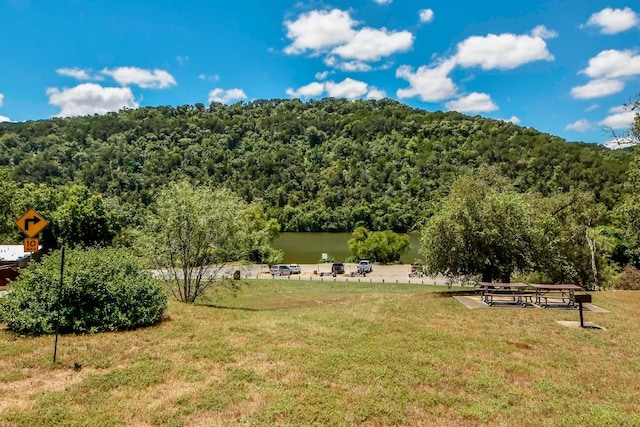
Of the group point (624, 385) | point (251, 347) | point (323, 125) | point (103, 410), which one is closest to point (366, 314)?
point (251, 347)

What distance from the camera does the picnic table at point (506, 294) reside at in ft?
48.5

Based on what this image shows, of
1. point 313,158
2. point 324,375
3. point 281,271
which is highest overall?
point 313,158

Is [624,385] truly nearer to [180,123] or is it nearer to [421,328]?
[421,328]

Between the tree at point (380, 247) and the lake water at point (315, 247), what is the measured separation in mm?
4098

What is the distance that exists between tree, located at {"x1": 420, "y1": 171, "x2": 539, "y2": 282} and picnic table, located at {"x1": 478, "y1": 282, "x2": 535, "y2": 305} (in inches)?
119

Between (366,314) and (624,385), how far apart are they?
6.76 m

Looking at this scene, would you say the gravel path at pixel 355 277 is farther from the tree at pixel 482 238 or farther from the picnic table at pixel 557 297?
the picnic table at pixel 557 297

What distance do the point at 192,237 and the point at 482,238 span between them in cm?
1298

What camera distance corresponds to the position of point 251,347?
8.54m

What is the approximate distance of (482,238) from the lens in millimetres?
18469

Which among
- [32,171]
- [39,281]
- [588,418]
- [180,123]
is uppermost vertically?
[180,123]

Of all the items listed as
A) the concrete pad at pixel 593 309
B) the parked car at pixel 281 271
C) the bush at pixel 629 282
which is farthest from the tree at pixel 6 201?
the bush at pixel 629 282

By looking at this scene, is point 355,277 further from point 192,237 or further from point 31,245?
point 31,245

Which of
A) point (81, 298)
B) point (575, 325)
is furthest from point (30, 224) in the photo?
point (575, 325)
